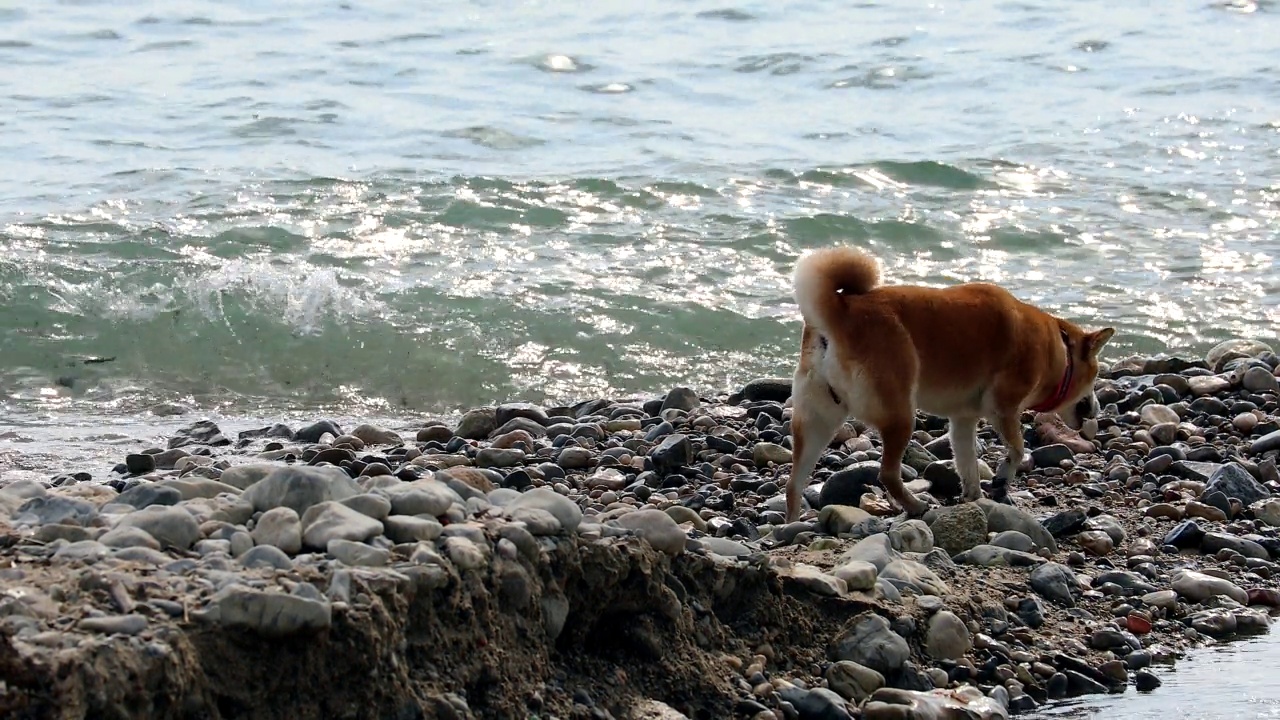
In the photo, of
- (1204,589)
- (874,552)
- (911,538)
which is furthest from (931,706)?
(1204,589)

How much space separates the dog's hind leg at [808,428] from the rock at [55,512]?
3041mm

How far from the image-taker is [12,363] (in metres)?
10.3

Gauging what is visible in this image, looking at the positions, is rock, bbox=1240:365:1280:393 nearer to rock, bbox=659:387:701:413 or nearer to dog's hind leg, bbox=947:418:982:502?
dog's hind leg, bbox=947:418:982:502

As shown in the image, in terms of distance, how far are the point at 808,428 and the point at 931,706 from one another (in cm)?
203

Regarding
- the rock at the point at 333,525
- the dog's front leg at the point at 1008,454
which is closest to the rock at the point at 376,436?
the dog's front leg at the point at 1008,454

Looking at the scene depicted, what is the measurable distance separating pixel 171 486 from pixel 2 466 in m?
3.96

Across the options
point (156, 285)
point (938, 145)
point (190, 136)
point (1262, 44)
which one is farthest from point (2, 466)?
point (1262, 44)

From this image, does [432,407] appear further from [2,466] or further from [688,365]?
[2,466]

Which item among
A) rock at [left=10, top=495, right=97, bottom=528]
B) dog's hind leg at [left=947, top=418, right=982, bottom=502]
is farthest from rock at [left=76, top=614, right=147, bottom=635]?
dog's hind leg at [left=947, top=418, right=982, bottom=502]

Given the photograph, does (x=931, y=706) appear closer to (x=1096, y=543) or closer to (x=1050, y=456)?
(x=1096, y=543)

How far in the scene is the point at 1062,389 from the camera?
7.53 metres

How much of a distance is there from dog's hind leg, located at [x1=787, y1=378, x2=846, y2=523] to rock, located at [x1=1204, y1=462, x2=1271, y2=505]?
1822 mm

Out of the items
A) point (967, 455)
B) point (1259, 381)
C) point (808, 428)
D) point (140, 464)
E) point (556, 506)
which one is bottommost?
point (1259, 381)

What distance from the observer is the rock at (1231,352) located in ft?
32.8
